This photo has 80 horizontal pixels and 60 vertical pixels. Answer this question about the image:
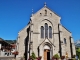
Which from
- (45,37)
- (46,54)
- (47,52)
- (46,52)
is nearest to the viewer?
(46,54)

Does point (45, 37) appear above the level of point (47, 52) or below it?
above

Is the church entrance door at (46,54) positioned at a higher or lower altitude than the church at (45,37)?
lower

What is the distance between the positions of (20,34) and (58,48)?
11229 millimetres

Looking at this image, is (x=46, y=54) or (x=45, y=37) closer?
(x=46, y=54)

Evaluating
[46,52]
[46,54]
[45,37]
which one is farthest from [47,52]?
[45,37]

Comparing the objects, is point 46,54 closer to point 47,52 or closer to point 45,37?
point 47,52

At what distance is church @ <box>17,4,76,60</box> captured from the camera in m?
39.9

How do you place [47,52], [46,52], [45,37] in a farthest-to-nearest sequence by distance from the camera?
[45,37] → [47,52] → [46,52]

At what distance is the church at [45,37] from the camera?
39.9 metres

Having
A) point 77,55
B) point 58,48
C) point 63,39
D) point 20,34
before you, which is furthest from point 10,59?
point 77,55

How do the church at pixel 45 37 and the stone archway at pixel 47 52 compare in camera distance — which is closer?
the church at pixel 45 37

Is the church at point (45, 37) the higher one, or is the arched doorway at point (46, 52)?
the church at point (45, 37)

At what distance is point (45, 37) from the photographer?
4128 centimetres

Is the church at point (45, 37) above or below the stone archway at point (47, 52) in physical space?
above
